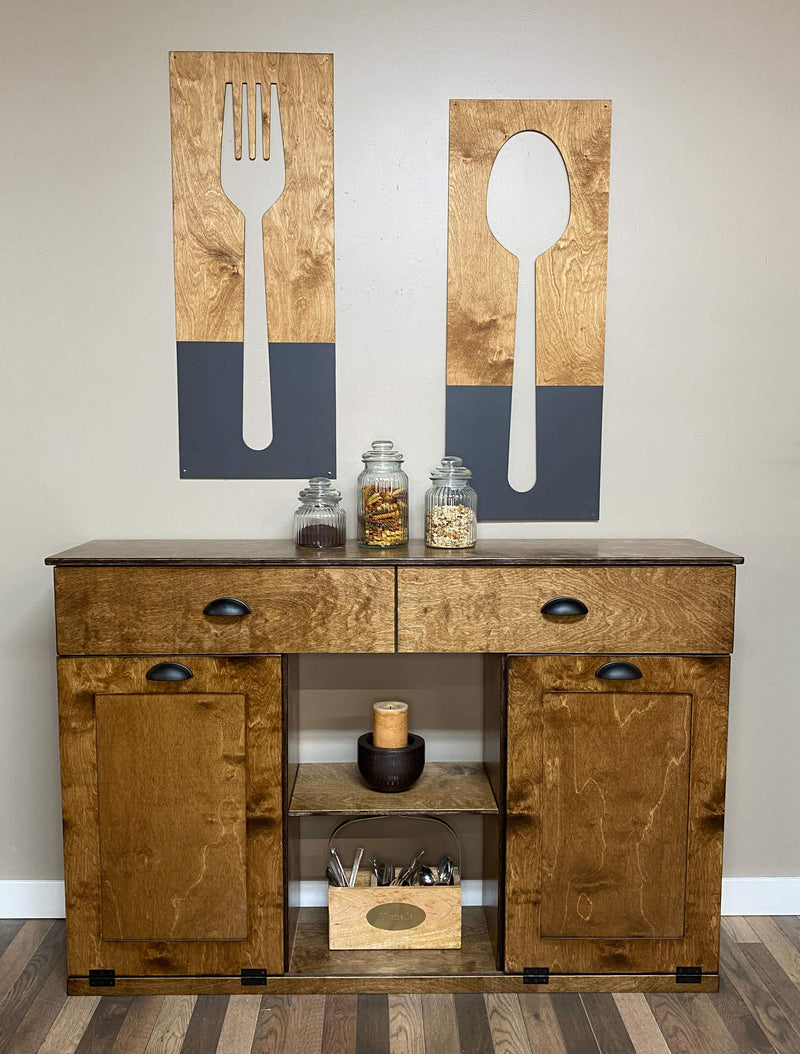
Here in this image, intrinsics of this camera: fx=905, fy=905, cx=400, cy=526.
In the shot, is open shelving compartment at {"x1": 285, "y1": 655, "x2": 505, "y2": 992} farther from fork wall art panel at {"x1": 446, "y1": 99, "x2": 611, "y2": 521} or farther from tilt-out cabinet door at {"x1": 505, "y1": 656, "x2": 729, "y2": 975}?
fork wall art panel at {"x1": 446, "y1": 99, "x2": 611, "y2": 521}

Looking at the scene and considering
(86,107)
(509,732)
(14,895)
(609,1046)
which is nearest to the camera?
(609,1046)

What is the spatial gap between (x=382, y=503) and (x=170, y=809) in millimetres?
851

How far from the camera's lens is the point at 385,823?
2465mm

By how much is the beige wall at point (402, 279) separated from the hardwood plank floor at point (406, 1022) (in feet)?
1.76

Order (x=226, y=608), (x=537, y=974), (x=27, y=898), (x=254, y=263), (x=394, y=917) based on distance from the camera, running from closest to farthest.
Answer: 1. (x=226, y=608)
2. (x=537, y=974)
3. (x=394, y=917)
4. (x=254, y=263)
5. (x=27, y=898)

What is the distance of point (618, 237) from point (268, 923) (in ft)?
6.19

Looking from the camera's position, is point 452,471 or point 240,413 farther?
point 240,413

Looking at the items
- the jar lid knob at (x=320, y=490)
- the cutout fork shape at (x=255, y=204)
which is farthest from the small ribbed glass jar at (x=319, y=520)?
the cutout fork shape at (x=255, y=204)

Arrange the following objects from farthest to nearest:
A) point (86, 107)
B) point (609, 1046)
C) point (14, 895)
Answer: point (14, 895)
point (86, 107)
point (609, 1046)

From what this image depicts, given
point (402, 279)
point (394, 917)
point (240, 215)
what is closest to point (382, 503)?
point (402, 279)

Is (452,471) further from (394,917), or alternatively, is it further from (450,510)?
(394,917)

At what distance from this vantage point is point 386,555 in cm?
205

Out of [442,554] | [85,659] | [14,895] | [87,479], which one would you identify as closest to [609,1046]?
[442,554]

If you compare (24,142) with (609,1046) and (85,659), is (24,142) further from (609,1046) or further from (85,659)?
(609,1046)
